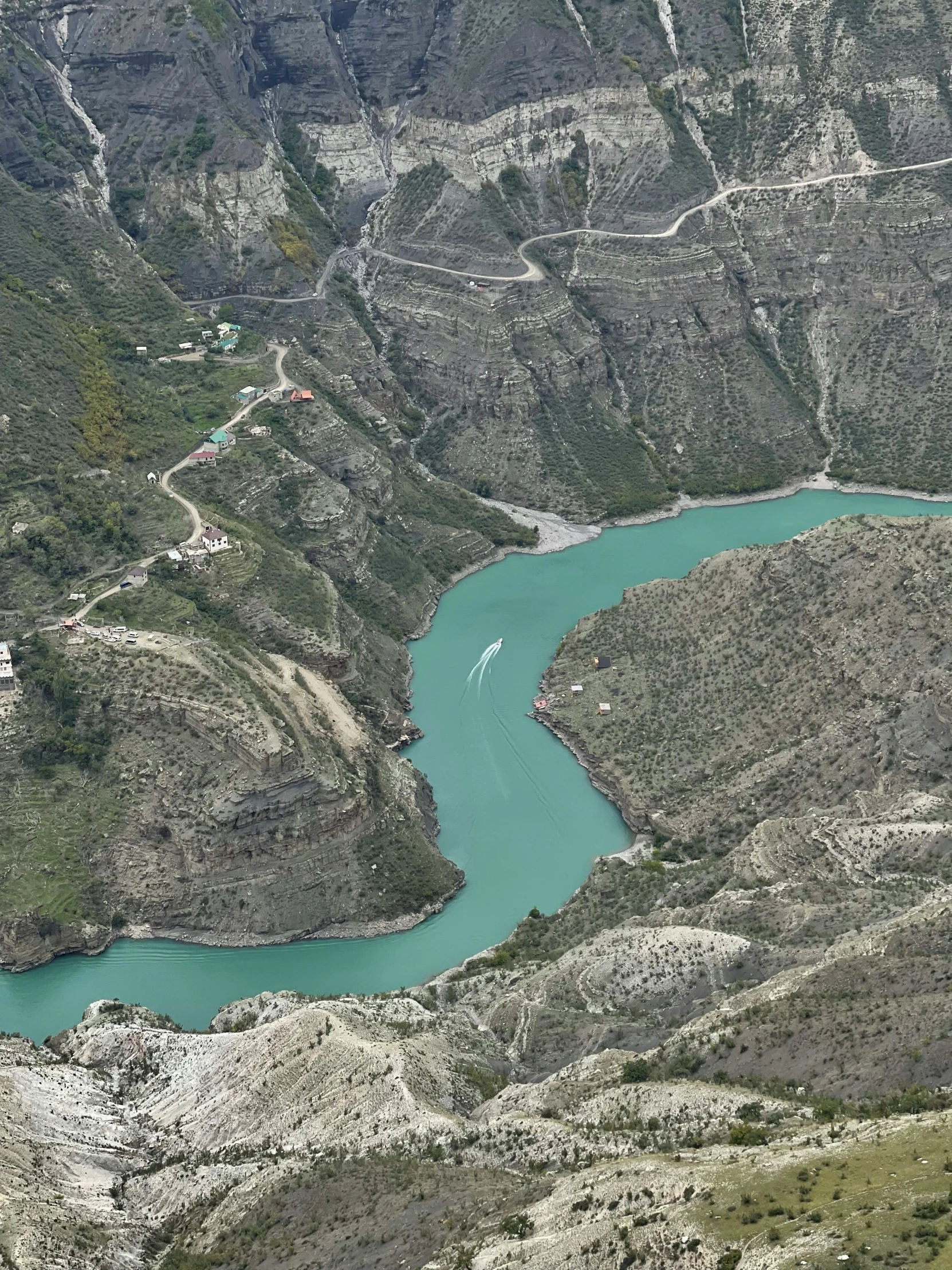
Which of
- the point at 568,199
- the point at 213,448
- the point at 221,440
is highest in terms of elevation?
the point at 568,199

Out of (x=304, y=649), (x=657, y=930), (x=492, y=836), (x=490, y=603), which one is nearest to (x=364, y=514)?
(x=490, y=603)

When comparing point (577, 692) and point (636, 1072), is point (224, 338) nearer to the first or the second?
point (577, 692)

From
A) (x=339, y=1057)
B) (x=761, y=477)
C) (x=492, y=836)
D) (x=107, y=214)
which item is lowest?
(x=339, y=1057)

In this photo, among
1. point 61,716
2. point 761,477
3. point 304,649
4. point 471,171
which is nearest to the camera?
point 61,716

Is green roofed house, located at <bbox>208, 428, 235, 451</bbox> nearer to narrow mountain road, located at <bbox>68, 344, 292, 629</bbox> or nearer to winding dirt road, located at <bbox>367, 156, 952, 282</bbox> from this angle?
narrow mountain road, located at <bbox>68, 344, 292, 629</bbox>

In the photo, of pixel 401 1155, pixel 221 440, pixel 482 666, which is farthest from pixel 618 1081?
pixel 221 440

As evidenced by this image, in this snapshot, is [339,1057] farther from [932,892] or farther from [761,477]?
[761,477]

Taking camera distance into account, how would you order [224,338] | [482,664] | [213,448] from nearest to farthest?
1. [482,664]
2. [213,448]
3. [224,338]
